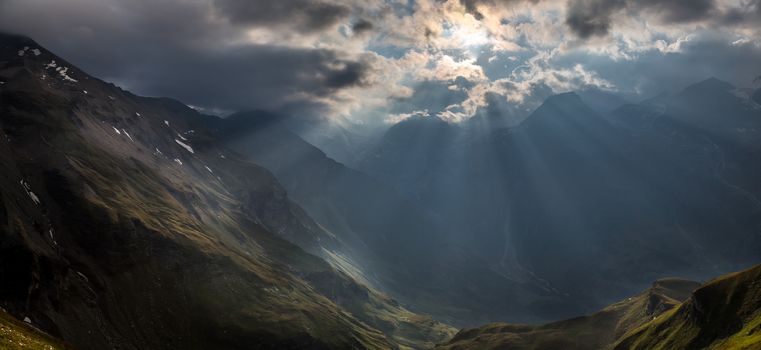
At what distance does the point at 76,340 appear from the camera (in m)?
154

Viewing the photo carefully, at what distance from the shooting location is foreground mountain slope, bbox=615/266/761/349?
445 ft

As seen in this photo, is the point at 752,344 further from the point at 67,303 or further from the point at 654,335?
the point at 67,303

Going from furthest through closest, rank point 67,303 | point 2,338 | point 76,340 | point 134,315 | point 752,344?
point 134,315 < point 67,303 < point 76,340 < point 752,344 < point 2,338

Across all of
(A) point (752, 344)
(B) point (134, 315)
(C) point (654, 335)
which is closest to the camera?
(A) point (752, 344)

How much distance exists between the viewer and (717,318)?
14888cm

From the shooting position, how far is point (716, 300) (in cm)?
15538

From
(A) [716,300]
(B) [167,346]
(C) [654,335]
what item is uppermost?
(A) [716,300]

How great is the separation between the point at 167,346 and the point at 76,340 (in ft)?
135

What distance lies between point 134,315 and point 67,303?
30486 mm

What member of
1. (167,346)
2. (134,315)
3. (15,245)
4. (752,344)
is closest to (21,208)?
(15,245)

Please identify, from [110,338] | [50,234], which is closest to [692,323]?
[110,338]

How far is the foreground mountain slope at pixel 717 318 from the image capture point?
136 metres

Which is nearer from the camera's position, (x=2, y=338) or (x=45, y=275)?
(x=2, y=338)

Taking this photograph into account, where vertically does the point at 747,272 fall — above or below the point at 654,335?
above
